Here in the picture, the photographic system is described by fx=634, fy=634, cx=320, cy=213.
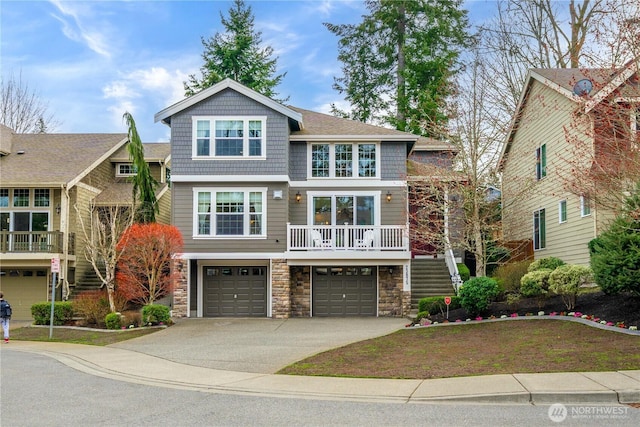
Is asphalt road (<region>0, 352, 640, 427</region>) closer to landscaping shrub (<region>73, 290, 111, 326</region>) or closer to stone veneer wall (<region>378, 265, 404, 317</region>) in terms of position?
landscaping shrub (<region>73, 290, 111, 326</region>)

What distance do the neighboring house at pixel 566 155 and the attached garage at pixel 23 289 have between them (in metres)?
18.9

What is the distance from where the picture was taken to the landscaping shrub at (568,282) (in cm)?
1600

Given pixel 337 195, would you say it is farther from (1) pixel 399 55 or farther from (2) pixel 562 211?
(1) pixel 399 55

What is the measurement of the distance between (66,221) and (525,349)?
19829 millimetres

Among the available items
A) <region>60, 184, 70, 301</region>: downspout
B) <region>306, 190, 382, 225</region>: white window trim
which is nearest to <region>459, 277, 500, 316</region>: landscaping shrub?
<region>306, 190, 382, 225</region>: white window trim

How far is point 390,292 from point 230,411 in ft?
50.9

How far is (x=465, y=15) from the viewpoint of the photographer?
3791cm

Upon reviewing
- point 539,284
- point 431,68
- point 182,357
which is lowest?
point 182,357

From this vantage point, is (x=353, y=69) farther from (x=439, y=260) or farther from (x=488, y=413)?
(x=488, y=413)

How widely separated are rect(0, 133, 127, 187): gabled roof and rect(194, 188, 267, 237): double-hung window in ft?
21.0

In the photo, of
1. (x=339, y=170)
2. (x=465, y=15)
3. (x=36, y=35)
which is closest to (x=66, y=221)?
(x=36, y=35)

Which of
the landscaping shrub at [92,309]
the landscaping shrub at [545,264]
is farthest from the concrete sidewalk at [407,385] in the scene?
the landscaping shrub at [545,264]

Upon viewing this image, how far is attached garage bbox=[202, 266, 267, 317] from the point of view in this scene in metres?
23.7

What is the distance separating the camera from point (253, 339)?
56.0 feet
